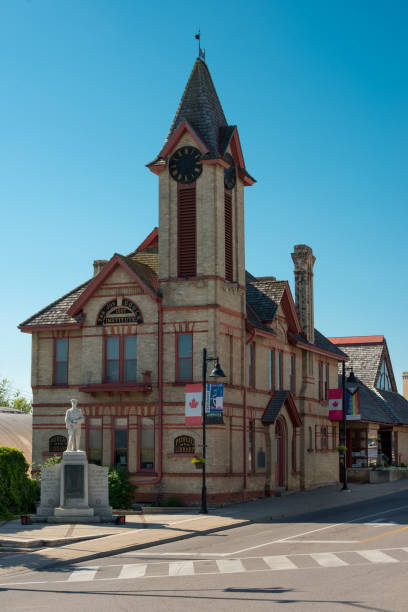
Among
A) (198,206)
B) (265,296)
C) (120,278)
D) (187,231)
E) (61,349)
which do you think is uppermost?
(198,206)

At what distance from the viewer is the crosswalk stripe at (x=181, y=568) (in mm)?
17266

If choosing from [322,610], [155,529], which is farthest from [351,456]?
[322,610]

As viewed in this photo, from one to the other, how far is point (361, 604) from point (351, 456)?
41058mm

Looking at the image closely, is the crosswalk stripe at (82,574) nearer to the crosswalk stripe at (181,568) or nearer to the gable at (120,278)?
the crosswalk stripe at (181,568)

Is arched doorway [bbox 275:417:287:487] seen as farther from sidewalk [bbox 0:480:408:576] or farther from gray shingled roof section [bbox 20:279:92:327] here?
gray shingled roof section [bbox 20:279:92:327]

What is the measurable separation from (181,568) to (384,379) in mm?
47573

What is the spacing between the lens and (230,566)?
18.1 metres

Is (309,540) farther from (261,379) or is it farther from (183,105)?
(183,105)

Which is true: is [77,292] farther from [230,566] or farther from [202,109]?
[230,566]

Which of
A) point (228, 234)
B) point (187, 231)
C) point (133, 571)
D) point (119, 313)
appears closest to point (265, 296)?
point (228, 234)

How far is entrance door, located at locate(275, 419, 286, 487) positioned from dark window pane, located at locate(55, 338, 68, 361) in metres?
10.7

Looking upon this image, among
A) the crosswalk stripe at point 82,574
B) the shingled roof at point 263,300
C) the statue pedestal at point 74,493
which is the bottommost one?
the crosswalk stripe at point 82,574

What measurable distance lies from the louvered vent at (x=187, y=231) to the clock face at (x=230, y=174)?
177 cm

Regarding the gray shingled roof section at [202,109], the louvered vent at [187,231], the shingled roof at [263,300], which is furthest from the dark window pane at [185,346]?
the gray shingled roof section at [202,109]
